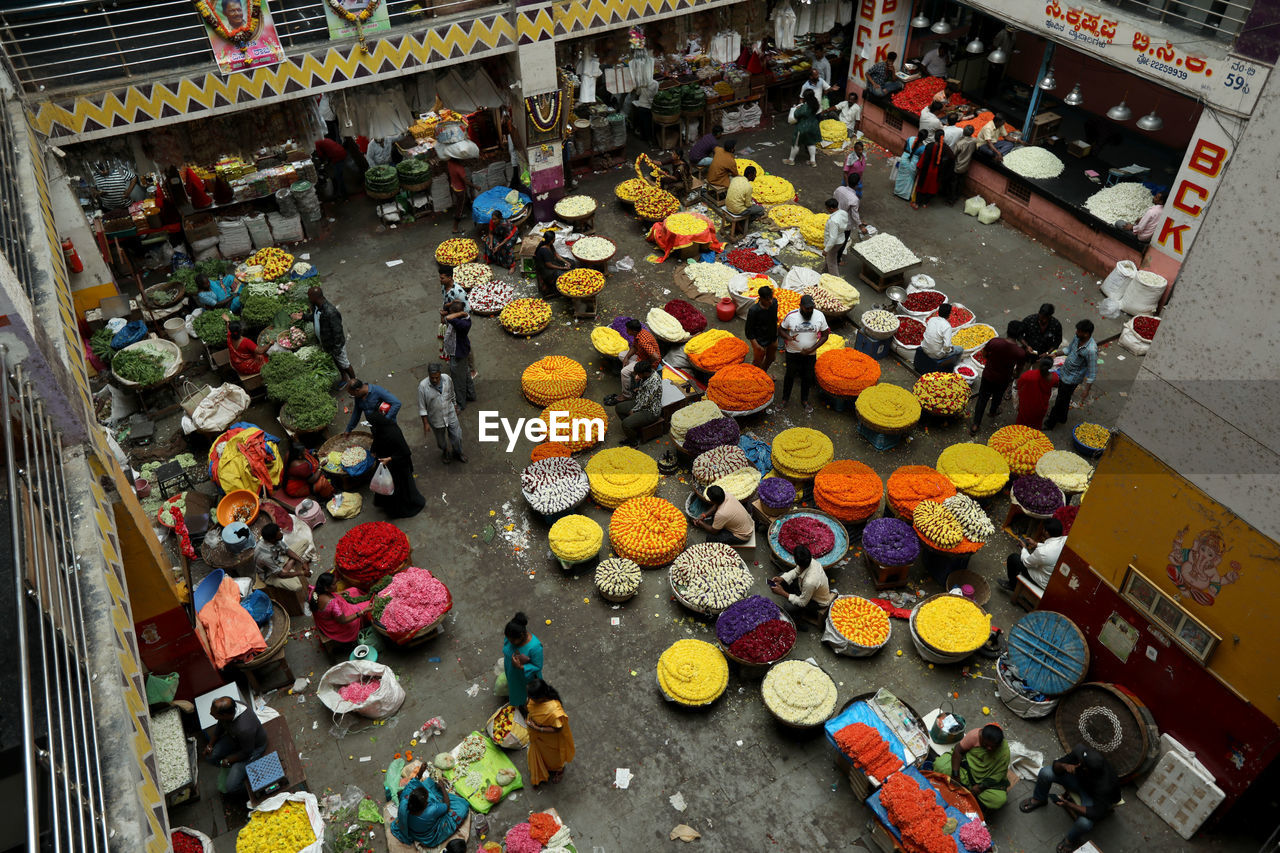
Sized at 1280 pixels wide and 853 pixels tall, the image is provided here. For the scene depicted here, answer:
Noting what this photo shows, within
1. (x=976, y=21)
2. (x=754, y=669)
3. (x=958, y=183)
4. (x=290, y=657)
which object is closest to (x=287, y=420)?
(x=290, y=657)

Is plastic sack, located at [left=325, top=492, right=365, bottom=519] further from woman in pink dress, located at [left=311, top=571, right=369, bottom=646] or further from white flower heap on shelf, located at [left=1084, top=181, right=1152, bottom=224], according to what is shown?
white flower heap on shelf, located at [left=1084, top=181, right=1152, bottom=224]

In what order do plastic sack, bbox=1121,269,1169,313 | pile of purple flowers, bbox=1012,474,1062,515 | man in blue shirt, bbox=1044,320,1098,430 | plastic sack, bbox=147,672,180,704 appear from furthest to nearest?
plastic sack, bbox=1121,269,1169,313 → man in blue shirt, bbox=1044,320,1098,430 → pile of purple flowers, bbox=1012,474,1062,515 → plastic sack, bbox=147,672,180,704

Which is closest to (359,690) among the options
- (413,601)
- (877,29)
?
(413,601)

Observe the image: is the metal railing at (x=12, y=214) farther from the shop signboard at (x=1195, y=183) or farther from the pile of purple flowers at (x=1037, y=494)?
the shop signboard at (x=1195, y=183)

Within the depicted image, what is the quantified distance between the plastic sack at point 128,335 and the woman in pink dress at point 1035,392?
42.0 feet

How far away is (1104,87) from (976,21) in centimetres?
324

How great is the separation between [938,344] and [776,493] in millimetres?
3685

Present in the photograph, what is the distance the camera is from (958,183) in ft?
55.5

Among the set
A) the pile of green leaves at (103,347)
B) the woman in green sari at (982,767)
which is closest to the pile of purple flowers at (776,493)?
the woman in green sari at (982,767)

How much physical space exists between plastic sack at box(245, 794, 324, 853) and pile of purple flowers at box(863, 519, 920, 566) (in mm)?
6409

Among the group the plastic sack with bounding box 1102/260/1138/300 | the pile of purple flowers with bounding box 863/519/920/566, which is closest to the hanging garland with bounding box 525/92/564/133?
the pile of purple flowers with bounding box 863/519/920/566

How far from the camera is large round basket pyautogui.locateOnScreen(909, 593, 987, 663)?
30.6 ft

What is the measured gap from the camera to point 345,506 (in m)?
11.5

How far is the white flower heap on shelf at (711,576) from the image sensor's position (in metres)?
9.95
